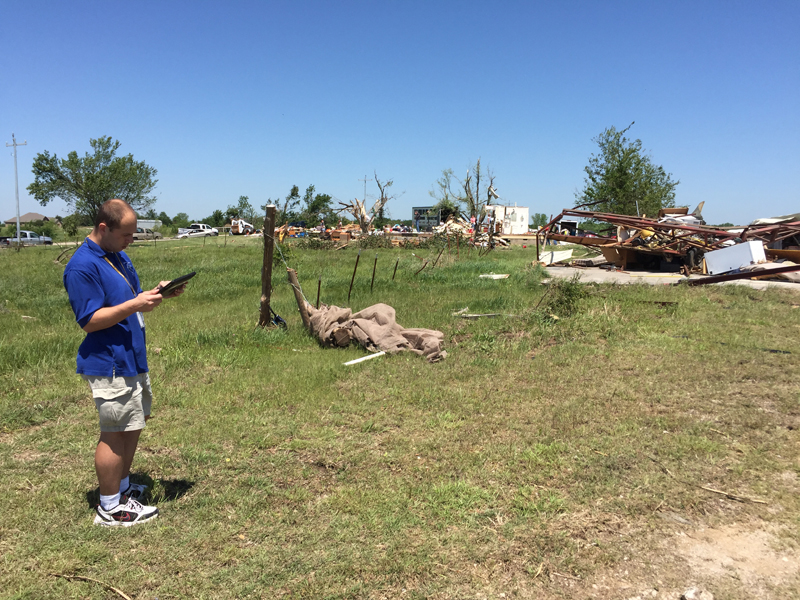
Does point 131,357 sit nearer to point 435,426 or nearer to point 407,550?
point 407,550

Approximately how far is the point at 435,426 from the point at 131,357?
254 cm

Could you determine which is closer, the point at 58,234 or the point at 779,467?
the point at 779,467

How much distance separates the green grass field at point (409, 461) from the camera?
2797mm

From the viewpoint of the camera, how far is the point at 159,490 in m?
3.58

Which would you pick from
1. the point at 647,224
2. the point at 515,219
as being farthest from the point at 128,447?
the point at 515,219

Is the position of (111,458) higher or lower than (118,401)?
lower

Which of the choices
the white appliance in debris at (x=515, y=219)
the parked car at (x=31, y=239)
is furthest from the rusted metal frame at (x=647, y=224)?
the parked car at (x=31, y=239)

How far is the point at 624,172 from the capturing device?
31.5 meters

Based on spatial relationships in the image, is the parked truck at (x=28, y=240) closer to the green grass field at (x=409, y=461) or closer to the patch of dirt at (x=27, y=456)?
the green grass field at (x=409, y=461)

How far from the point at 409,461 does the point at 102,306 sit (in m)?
2.32

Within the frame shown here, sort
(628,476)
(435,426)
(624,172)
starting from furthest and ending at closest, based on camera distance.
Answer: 1. (624,172)
2. (435,426)
3. (628,476)

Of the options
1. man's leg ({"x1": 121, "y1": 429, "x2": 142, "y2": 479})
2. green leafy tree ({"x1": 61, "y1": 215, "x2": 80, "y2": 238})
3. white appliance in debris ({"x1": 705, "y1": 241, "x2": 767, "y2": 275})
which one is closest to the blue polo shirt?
man's leg ({"x1": 121, "y1": 429, "x2": 142, "y2": 479})

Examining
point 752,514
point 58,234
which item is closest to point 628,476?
point 752,514

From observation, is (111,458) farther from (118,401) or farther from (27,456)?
(27,456)
